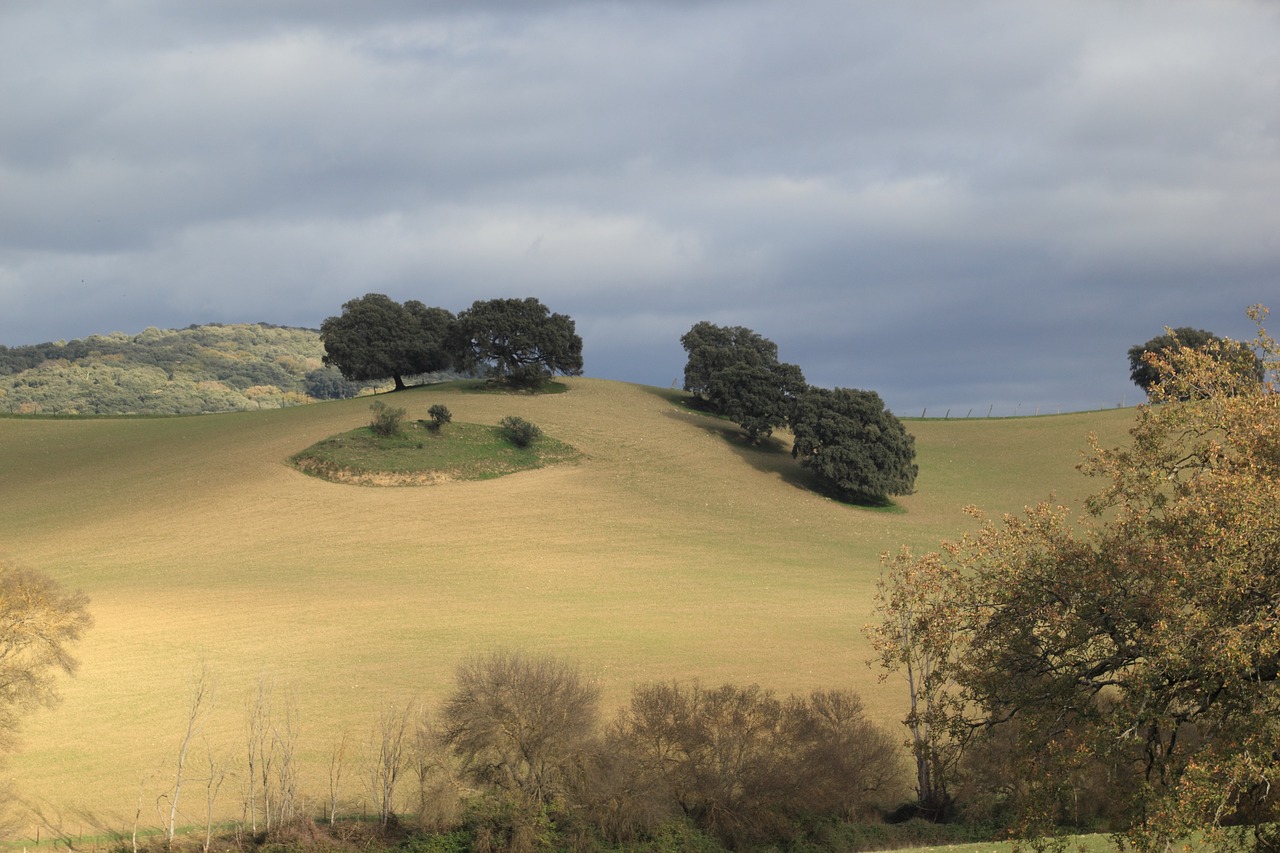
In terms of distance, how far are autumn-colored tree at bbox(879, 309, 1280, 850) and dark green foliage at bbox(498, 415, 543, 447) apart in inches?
2227

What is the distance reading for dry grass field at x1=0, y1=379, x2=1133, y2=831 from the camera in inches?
1305

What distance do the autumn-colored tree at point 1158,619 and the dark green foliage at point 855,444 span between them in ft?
169

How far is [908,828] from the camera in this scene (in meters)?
26.6

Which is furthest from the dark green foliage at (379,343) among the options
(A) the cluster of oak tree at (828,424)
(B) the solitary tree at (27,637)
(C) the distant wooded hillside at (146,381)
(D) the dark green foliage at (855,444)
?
(B) the solitary tree at (27,637)

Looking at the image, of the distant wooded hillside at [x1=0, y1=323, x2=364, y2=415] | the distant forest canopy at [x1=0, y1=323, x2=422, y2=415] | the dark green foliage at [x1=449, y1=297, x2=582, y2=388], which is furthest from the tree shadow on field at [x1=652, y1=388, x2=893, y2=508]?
the distant forest canopy at [x1=0, y1=323, x2=422, y2=415]

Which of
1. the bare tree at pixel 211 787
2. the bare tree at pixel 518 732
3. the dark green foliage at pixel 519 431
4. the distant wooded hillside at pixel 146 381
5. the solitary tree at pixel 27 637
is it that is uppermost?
Result: the distant wooded hillside at pixel 146 381

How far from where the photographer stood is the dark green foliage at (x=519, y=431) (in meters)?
73.4

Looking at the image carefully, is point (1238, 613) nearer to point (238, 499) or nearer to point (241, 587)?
point (241, 587)

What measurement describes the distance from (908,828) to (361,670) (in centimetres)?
1864

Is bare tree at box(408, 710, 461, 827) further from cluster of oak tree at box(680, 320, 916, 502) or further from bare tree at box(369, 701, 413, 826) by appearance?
cluster of oak tree at box(680, 320, 916, 502)

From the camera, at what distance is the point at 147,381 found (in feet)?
524

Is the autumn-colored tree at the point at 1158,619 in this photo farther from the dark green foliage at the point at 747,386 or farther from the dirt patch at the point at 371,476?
the dark green foliage at the point at 747,386

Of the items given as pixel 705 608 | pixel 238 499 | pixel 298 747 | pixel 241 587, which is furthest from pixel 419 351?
pixel 298 747

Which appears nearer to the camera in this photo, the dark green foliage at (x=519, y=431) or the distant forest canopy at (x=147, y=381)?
the dark green foliage at (x=519, y=431)
